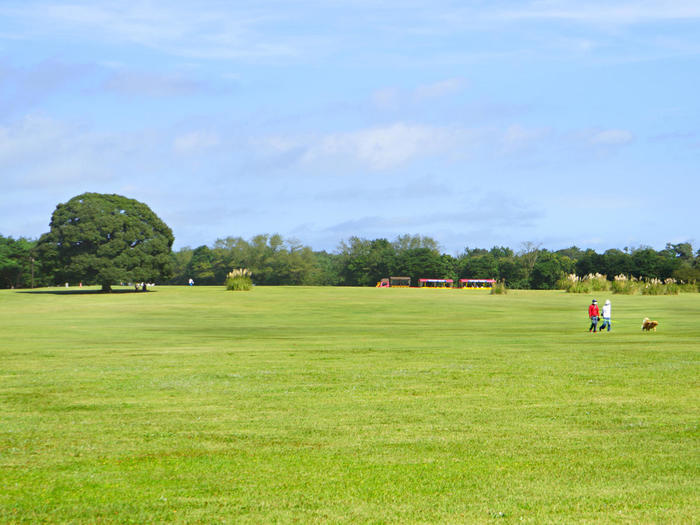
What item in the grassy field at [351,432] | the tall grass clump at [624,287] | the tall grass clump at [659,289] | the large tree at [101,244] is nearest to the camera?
the grassy field at [351,432]

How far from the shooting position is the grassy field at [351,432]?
27.3 feet

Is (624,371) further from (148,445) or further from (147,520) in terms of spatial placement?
(147,520)

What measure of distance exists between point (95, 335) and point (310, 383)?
2034 cm

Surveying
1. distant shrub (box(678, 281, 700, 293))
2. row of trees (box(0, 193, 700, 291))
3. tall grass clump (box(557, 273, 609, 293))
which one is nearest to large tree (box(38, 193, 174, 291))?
row of trees (box(0, 193, 700, 291))

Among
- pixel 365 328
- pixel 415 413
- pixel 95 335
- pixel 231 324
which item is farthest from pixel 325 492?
pixel 231 324

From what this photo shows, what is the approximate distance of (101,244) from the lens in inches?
2943

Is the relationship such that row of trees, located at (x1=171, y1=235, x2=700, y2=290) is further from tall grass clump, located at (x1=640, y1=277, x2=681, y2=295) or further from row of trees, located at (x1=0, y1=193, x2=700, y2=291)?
tall grass clump, located at (x1=640, y1=277, x2=681, y2=295)

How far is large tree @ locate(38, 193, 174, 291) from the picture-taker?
73250 mm

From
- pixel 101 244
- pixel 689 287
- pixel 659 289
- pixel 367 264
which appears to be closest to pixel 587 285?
pixel 659 289

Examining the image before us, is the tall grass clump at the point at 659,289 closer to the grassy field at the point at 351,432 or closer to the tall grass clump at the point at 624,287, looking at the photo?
the tall grass clump at the point at 624,287

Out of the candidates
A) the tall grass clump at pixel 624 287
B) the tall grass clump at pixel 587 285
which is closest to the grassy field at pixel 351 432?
the tall grass clump at pixel 624 287

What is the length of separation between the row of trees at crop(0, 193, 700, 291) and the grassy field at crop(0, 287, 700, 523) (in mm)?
48228

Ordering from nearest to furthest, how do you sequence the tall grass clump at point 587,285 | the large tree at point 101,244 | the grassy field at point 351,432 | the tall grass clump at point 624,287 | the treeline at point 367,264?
the grassy field at point 351,432
the tall grass clump at point 624,287
the large tree at point 101,244
the tall grass clump at point 587,285
the treeline at point 367,264

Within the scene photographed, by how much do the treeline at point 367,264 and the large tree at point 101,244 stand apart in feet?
90.8
